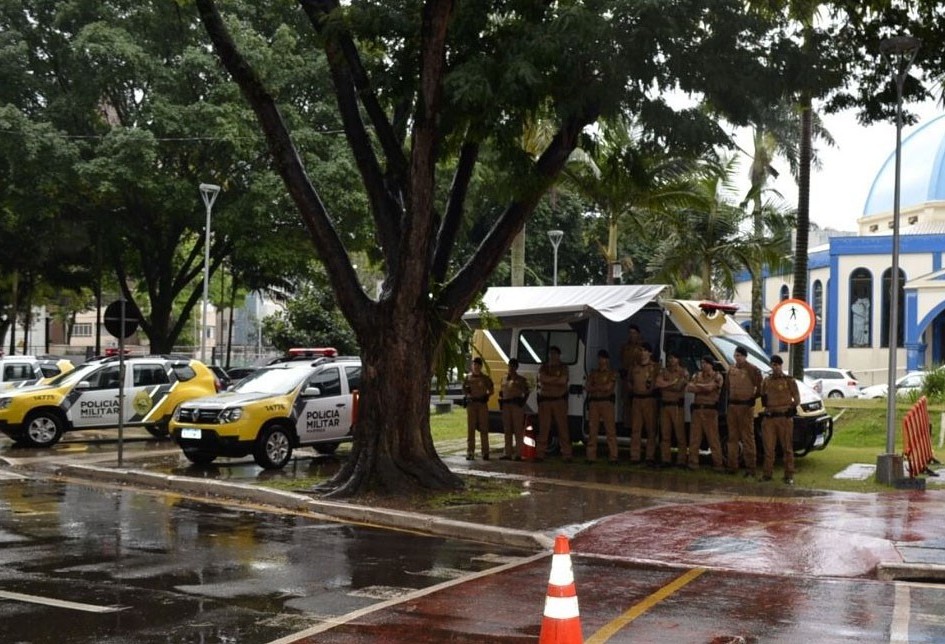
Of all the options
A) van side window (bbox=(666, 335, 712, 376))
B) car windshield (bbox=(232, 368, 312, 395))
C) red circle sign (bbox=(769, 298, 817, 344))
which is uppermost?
red circle sign (bbox=(769, 298, 817, 344))

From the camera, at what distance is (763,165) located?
36000 millimetres

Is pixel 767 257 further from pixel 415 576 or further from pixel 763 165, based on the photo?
pixel 415 576

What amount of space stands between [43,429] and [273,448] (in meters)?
5.81

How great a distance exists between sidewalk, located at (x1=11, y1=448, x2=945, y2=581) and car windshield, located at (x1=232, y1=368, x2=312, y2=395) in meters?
1.31

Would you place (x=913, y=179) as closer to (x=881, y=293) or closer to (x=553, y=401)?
(x=881, y=293)

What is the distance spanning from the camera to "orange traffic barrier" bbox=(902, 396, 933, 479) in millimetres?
16438

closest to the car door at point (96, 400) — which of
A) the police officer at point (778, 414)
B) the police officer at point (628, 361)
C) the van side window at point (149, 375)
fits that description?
the van side window at point (149, 375)

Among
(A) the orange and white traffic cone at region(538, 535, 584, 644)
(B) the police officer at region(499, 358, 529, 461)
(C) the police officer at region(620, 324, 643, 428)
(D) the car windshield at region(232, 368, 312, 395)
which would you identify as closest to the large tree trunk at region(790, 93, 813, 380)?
(C) the police officer at region(620, 324, 643, 428)

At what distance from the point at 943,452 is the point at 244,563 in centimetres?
1531

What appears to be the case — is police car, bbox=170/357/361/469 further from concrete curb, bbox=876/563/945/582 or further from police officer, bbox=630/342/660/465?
concrete curb, bbox=876/563/945/582

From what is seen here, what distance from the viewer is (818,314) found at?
168ft

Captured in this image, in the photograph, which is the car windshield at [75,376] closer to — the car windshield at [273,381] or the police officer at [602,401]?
the car windshield at [273,381]

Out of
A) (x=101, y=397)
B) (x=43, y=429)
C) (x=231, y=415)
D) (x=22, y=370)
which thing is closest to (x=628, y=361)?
(x=231, y=415)

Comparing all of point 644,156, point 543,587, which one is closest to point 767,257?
point 644,156
